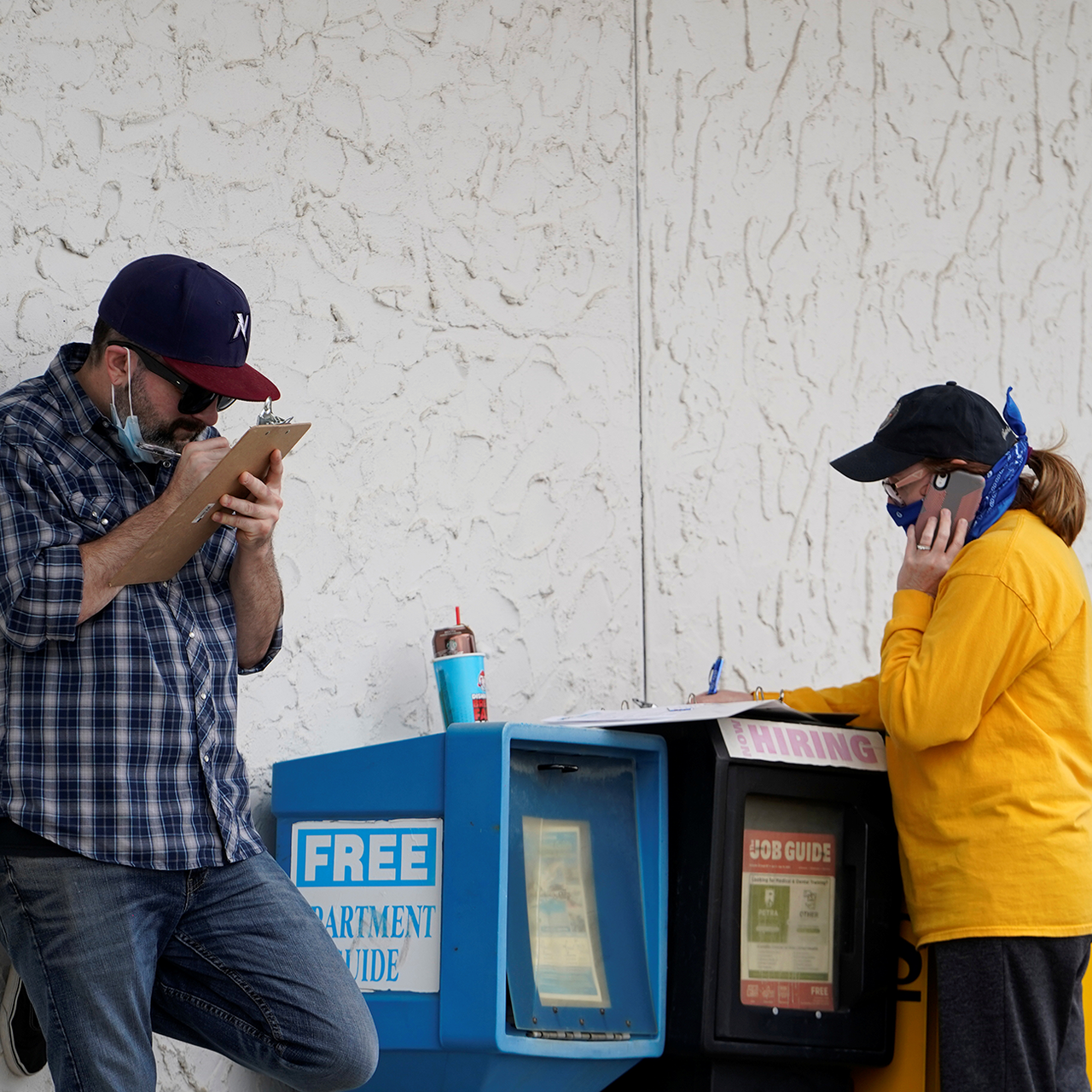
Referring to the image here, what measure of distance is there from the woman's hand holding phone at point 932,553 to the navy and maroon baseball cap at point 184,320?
128cm

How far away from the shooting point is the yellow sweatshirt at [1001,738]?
2646 mm

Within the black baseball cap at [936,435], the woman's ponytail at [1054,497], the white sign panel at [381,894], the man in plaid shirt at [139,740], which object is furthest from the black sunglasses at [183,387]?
the woman's ponytail at [1054,497]

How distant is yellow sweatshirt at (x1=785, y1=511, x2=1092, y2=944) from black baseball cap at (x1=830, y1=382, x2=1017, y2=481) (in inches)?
7.3

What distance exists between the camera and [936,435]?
291 centimetres

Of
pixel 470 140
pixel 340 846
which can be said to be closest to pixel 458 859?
pixel 340 846

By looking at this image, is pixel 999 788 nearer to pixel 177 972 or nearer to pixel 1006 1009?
pixel 1006 1009

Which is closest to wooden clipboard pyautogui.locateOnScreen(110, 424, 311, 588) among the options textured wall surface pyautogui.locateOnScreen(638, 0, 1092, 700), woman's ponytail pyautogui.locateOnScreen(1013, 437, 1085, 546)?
woman's ponytail pyautogui.locateOnScreen(1013, 437, 1085, 546)

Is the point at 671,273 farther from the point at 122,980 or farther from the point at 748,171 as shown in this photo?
the point at 122,980

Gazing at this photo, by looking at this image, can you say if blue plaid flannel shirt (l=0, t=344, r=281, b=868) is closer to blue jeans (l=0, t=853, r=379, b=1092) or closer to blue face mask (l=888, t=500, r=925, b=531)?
blue jeans (l=0, t=853, r=379, b=1092)

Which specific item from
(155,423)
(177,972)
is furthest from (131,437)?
(177,972)

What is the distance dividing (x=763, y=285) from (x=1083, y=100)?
1468mm

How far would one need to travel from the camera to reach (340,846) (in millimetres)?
2824

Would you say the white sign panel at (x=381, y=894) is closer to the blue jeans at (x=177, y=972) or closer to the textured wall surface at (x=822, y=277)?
the blue jeans at (x=177, y=972)

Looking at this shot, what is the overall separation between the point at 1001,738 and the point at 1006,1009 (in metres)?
0.48
